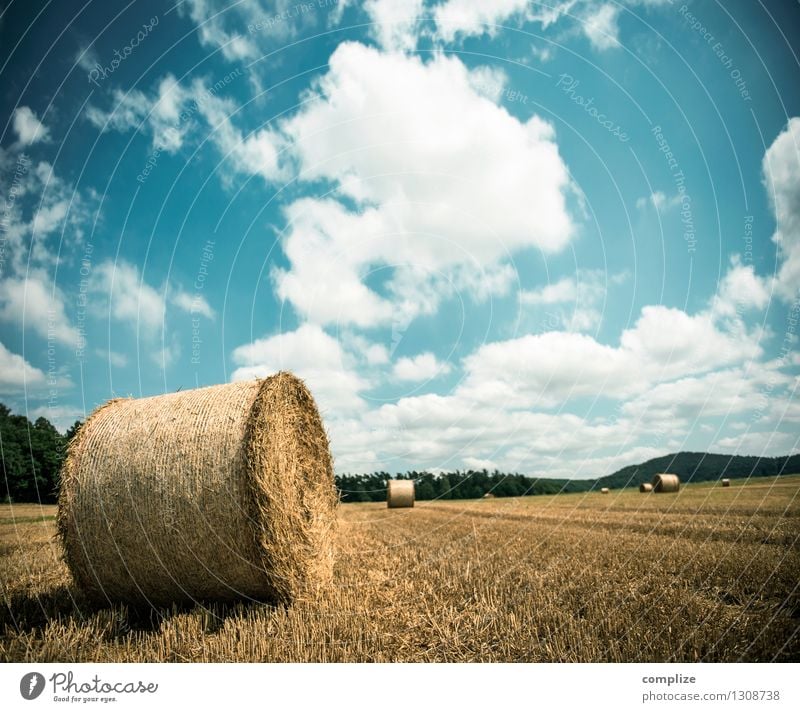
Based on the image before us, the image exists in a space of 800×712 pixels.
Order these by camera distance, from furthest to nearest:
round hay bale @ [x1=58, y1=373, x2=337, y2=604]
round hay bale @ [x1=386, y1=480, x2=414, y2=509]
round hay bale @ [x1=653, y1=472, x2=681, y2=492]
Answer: round hay bale @ [x1=653, y1=472, x2=681, y2=492], round hay bale @ [x1=386, y1=480, x2=414, y2=509], round hay bale @ [x1=58, y1=373, x2=337, y2=604]

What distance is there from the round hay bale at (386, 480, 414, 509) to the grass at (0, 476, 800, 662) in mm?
9006

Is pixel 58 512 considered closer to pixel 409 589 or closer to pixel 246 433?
pixel 246 433

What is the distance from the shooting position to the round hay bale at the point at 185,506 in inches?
175

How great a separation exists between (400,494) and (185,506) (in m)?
12.2

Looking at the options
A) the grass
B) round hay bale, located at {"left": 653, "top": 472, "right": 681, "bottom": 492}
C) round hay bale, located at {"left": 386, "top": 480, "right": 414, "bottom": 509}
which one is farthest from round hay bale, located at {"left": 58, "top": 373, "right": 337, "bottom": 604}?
round hay bale, located at {"left": 653, "top": 472, "right": 681, "bottom": 492}

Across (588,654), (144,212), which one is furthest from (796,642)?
(144,212)

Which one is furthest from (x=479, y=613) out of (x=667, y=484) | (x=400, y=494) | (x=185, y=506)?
(x=667, y=484)

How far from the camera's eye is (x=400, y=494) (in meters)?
16.1

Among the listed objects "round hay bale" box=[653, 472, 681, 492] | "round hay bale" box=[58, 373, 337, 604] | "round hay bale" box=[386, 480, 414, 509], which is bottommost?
"round hay bale" box=[653, 472, 681, 492]

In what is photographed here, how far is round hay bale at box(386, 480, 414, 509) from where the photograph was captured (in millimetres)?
16156

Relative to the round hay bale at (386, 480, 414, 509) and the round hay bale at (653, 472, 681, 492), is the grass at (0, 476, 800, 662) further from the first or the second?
the round hay bale at (653, 472, 681, 492)

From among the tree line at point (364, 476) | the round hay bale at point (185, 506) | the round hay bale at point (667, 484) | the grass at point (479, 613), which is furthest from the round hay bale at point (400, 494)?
the round hay bale at point (185, 506)
